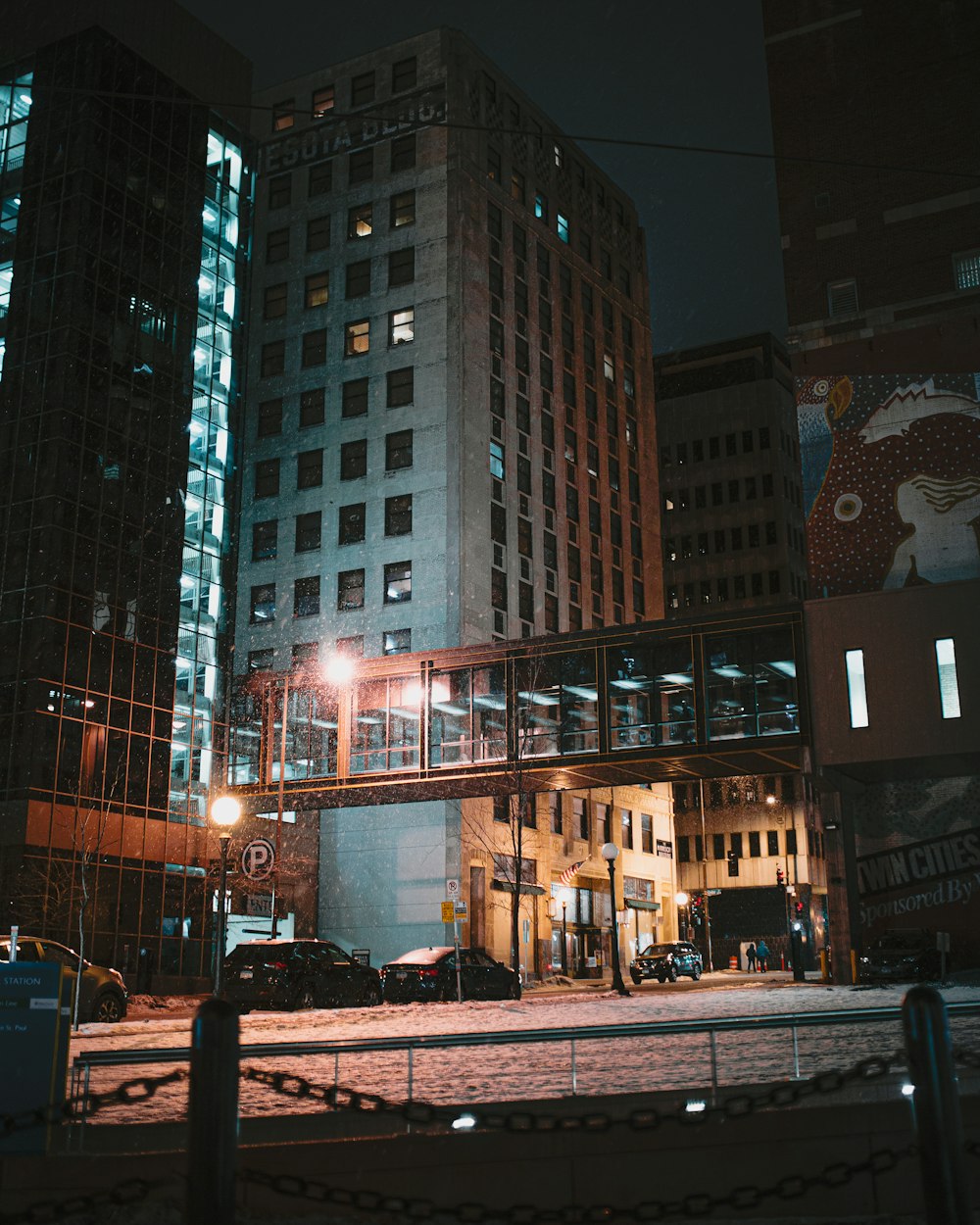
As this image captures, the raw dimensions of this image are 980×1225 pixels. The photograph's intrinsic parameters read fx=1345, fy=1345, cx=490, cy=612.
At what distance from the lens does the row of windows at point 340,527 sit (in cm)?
6188

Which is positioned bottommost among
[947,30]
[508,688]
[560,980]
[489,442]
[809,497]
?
[560,980]

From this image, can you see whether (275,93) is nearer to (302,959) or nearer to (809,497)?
(809,497)

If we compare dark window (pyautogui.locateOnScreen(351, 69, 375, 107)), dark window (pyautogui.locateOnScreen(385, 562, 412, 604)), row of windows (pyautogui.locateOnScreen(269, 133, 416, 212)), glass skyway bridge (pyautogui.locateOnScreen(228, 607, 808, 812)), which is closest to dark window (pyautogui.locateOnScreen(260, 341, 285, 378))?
row of windows (pyautogui.locateOnScreen(269, 133, 416, 212))

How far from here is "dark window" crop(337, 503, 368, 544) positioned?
62906 mm

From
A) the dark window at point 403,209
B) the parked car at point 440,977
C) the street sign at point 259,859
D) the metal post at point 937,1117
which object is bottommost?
the metal post at point 937,1117

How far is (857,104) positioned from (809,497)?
45.5 feet

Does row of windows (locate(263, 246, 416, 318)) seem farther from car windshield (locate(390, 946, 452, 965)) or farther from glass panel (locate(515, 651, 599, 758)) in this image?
car windshield (locate(390, 946, 452, 965))

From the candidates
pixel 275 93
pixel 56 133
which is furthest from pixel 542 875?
pixel 275 93

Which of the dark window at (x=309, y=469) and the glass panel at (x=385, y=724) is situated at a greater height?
the dark window at (x=309, y=469)

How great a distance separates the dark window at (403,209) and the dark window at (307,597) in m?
18.1

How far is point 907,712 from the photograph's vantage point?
1518 inches

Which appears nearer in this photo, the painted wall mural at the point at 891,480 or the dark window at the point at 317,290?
the painted wall mural at the point at 891,480

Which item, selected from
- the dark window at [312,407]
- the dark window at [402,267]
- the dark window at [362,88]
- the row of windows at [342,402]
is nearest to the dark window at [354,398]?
the row of windows at [342,402]

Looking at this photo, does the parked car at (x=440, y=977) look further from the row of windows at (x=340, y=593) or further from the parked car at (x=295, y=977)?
the row of windows at (x=340, y=593)
